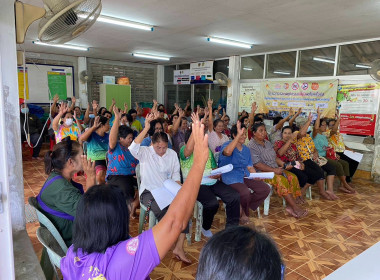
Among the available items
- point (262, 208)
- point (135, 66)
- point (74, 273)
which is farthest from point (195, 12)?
point (135, 66)

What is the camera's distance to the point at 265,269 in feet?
2.26

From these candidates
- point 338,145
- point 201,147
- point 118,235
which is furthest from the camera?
point 338,145

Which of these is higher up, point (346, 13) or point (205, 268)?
point (346, 13)

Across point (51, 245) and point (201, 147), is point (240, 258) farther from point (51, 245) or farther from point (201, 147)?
point (51, 245)

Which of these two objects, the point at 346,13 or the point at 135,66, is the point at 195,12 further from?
the point at 135,66

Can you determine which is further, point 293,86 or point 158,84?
point 158,84

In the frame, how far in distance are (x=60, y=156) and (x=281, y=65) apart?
6.32 metres

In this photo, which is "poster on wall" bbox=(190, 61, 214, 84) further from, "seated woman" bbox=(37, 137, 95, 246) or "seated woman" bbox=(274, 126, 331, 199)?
"seated woman" bbox=(37, 137, 95, 246)

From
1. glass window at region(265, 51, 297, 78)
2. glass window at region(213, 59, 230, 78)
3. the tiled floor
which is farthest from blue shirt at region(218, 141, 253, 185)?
glass window at region(213, 59, 230, 78)

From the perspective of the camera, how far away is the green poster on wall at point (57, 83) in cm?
889

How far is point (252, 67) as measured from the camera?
768 centimetres

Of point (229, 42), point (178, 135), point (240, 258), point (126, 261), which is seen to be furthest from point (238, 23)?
point (240, 258)

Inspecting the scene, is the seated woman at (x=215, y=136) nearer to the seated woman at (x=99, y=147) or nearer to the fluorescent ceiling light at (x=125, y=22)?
the seated woman at (x=99, y=147)

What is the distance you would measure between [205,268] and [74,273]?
675 millimetres
